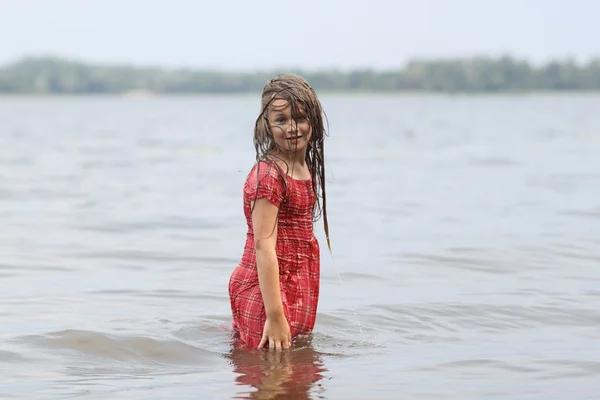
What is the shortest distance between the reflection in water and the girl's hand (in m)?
0.06

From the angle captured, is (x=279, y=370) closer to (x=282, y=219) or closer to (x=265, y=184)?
(x=282, y=219)

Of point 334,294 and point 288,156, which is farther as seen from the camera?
point 334,294

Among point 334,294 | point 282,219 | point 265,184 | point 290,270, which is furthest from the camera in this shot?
point 334,294

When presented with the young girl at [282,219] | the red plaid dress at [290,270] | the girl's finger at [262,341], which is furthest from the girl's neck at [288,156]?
the girl's finger at [262,341]

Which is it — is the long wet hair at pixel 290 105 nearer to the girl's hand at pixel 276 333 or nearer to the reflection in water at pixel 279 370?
the girl's hand at pixel 276 333

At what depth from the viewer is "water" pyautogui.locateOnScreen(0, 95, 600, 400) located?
4.84 metres

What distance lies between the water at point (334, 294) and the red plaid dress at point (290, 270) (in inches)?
8.1

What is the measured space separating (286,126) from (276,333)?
3.38 ft

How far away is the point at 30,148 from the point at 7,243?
20834mm

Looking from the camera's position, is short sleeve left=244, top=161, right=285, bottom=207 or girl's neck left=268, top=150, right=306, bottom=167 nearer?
short sleeve left=244, top=161, right=285, bottom=207

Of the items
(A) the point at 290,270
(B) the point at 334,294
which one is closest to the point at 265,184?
(A) the point at 290,270

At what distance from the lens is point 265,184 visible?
4621 millimetres

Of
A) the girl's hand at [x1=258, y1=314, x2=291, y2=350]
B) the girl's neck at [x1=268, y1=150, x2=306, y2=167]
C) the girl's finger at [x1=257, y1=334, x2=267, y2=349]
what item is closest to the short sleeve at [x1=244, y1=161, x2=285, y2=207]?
the girl's neck at [x1=268, y1=150, x2=306, y2=167]

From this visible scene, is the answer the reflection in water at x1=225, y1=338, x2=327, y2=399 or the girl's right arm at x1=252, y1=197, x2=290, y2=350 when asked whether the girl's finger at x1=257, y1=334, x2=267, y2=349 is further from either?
the girl's right arm at x1=252, y1=197, x2=290, y2=350
